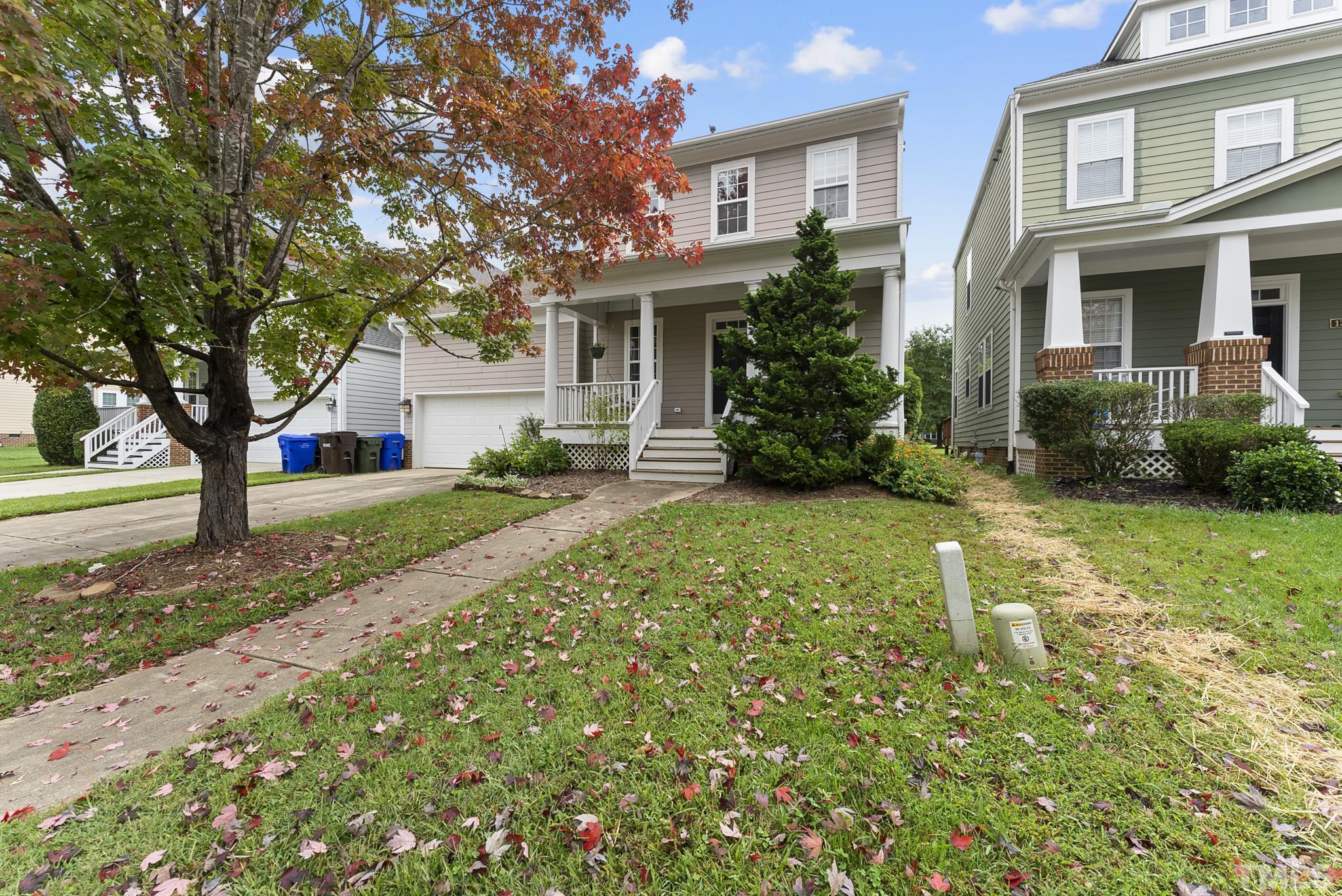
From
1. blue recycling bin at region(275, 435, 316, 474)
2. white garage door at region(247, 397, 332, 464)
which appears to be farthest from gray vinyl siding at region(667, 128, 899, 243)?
white garage door at region(247, 397, 332, 464)

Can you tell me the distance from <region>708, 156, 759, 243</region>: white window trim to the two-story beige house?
0.09 ft

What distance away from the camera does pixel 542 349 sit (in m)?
12.7

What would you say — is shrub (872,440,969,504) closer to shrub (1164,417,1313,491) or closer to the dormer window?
shrub (1164,417,1313,491)

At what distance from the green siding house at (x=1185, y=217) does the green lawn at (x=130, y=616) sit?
9504mm

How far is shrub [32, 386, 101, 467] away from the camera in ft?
49.6

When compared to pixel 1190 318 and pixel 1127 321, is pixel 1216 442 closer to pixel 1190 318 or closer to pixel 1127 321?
pixel 1127 321

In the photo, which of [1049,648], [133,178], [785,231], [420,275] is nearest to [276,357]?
[420,275]

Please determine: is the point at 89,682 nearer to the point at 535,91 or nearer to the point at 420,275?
the point at 420,275

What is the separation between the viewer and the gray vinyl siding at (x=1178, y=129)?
348 inches

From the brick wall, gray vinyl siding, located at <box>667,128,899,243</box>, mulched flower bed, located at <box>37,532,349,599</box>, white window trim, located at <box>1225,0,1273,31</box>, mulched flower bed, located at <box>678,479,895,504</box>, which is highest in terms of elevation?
white window trim, located at <box>1225,0,1273,31</box>

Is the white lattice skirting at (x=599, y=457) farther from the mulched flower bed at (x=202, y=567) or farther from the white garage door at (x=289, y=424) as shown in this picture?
the white garage door at (x=289, y=424)

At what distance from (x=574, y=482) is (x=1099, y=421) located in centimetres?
787

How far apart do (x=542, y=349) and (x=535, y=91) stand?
8.33m

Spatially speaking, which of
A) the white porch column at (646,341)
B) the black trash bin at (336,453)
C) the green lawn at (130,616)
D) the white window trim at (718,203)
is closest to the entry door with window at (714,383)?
the white window trim at (718,203)
